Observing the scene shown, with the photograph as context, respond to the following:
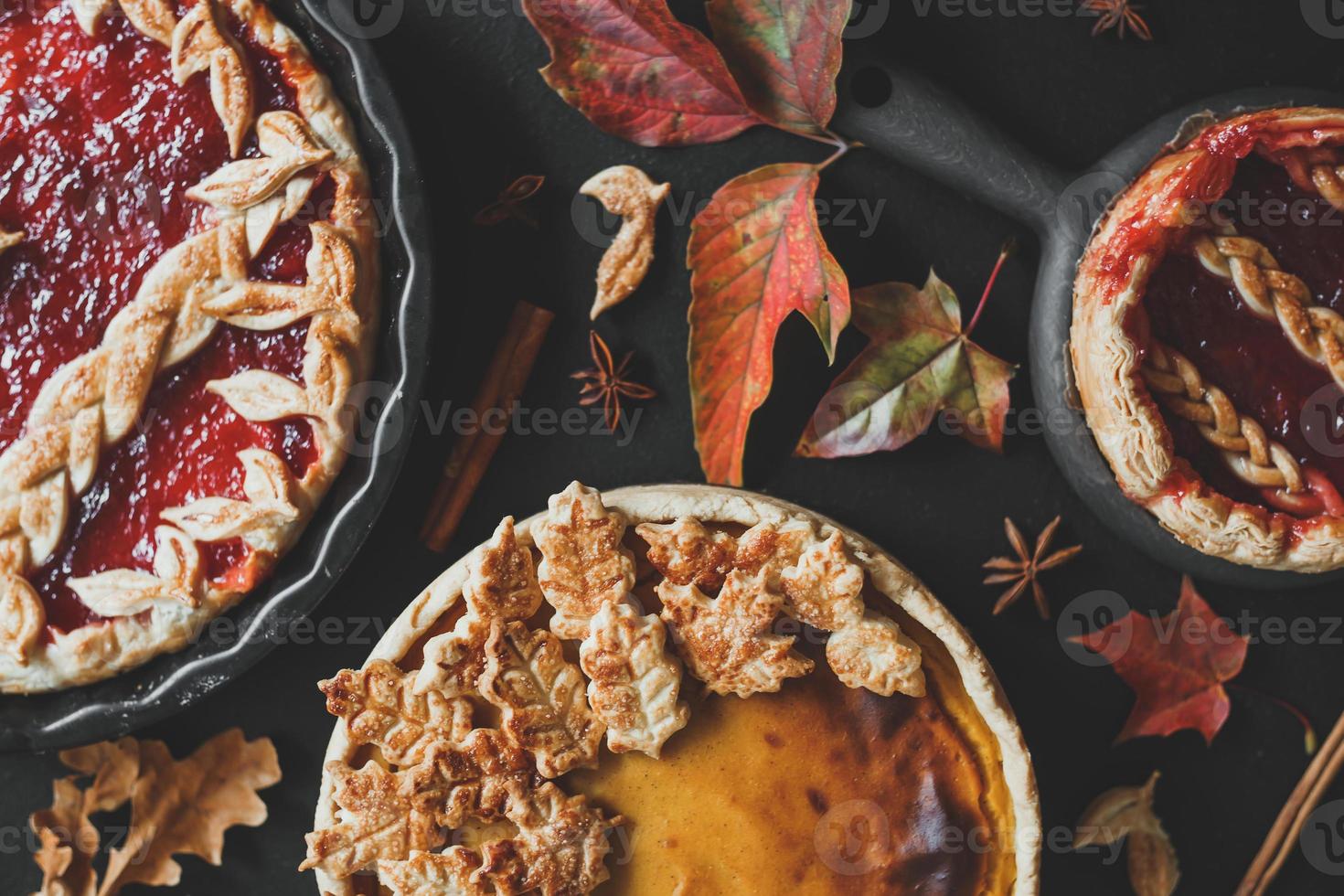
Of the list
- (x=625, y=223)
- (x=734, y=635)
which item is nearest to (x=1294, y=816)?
(x=734, y=635)

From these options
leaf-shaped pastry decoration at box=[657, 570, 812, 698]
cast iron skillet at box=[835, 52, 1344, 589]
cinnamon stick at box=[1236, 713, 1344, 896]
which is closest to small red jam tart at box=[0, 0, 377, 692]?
leaf-shaped pastry decoration at box=[657, 570, 812, 698]

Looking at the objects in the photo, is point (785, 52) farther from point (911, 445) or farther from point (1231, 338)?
point (1231, 338)

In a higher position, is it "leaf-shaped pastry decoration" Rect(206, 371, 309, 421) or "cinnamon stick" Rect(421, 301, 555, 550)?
"leaf-shaped pastry decoration" Rect(206, 371, 309, 421)

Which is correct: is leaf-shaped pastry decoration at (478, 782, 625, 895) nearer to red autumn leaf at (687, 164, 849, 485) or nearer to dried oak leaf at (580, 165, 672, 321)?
red autumn leaf at (687, 164, 849, 485)

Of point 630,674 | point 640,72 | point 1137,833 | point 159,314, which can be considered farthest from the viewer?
point 1137,833

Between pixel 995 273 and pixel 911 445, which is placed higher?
pixel 995 273

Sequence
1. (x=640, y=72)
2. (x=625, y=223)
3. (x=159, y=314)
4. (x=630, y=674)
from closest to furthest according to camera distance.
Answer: (x=630, y=674), (x=159, y=314), (x=640, y=72), (x=625, y=223)
